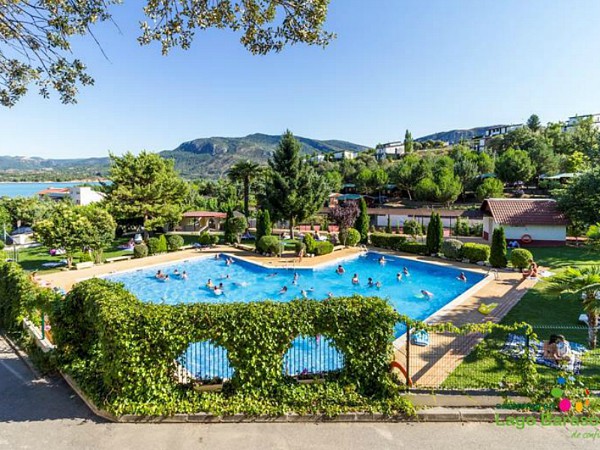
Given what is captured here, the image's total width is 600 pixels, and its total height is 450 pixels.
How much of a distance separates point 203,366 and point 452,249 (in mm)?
20355

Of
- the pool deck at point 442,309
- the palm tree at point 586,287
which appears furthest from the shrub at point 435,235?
the palm tree at point 586,287

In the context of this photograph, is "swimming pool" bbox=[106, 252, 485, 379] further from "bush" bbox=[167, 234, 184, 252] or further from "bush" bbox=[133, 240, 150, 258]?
"bush" bbox=[167, 234, 184, 252]

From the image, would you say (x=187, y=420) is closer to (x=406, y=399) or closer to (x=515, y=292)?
(x=406, y=399)

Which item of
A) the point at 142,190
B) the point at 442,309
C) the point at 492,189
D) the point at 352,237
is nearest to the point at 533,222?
the point at 352,237

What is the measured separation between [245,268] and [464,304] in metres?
15.3

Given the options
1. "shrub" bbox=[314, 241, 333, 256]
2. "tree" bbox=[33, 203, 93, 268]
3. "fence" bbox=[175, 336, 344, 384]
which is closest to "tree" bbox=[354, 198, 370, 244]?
"shrub" bbox=[314, 241, 333, 256]

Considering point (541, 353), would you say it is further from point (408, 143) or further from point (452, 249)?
point (408, 143)

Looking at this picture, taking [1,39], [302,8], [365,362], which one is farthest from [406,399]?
[1,39]

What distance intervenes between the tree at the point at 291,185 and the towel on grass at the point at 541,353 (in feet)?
77.1

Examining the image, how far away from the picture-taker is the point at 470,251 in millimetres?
23172

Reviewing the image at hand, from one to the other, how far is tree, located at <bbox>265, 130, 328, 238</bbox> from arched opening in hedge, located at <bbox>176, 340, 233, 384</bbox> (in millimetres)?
23923

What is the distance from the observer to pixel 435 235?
2552cm

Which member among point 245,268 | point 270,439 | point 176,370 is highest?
point 176,370

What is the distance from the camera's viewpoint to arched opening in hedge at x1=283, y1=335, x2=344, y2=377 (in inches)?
299
